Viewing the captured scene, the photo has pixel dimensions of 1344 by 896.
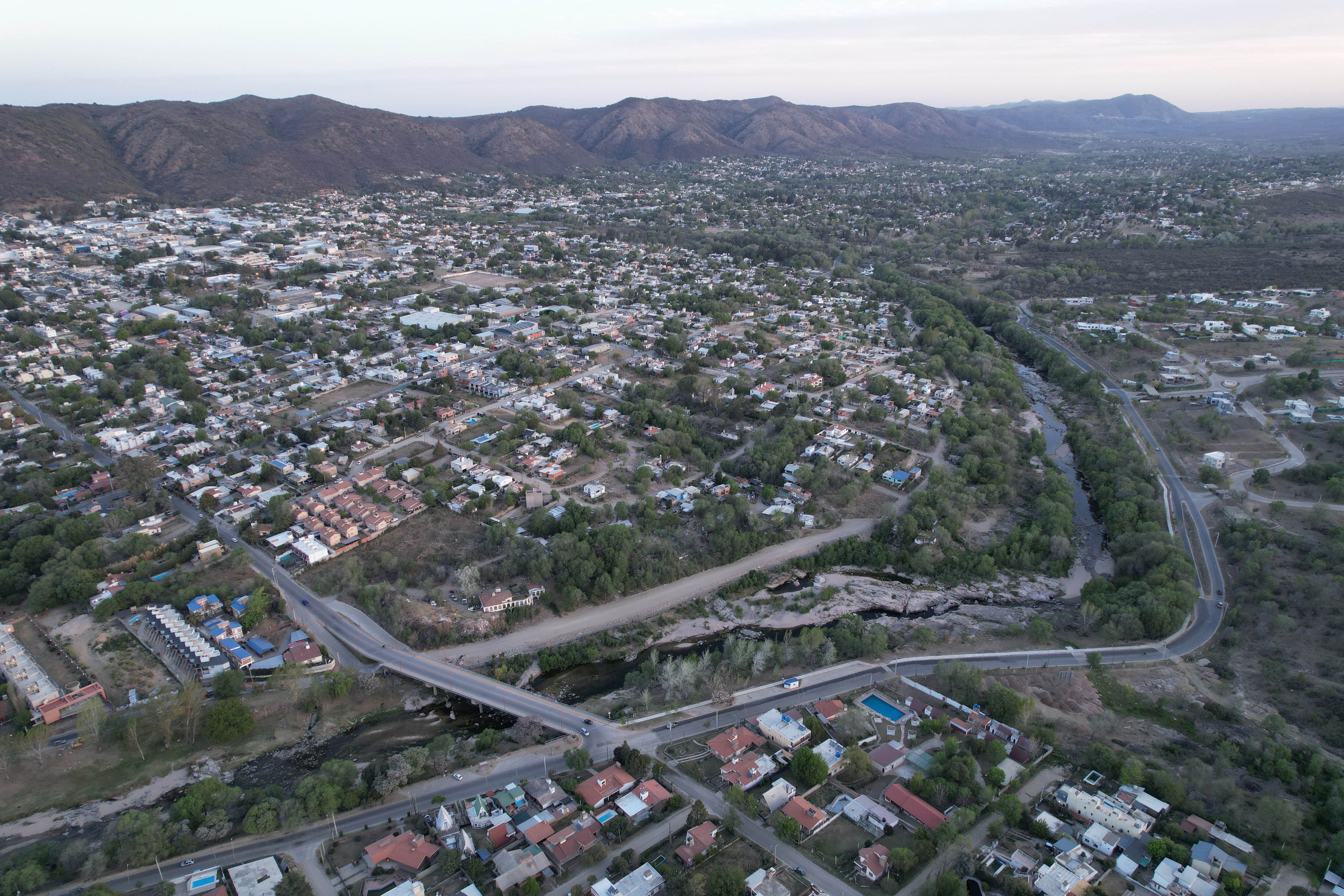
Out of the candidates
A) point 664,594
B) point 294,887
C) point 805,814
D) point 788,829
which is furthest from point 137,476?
point 805,814

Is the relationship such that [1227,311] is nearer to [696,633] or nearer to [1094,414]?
[1094,414]

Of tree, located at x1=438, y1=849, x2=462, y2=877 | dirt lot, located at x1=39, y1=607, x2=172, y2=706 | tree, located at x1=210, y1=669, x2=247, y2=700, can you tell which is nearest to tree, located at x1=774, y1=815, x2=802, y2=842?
tree, located at x1=438, y1=849, x2=462, y2=877

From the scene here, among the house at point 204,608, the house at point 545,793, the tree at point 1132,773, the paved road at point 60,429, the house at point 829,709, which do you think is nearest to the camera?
the house at point 545,793

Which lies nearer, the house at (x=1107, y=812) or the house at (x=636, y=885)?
the house at (x=636, y=885)

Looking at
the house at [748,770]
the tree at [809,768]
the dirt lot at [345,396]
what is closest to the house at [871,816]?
the tree at [809,768]

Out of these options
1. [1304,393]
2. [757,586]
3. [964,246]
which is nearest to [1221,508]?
[1304,393]

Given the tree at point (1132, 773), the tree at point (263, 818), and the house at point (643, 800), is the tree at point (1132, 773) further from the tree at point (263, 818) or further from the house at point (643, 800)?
the tree at point (263, 818)

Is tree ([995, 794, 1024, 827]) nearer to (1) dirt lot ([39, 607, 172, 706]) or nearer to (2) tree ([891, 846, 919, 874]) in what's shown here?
(2) tree ([891, 846, 919, 874])
